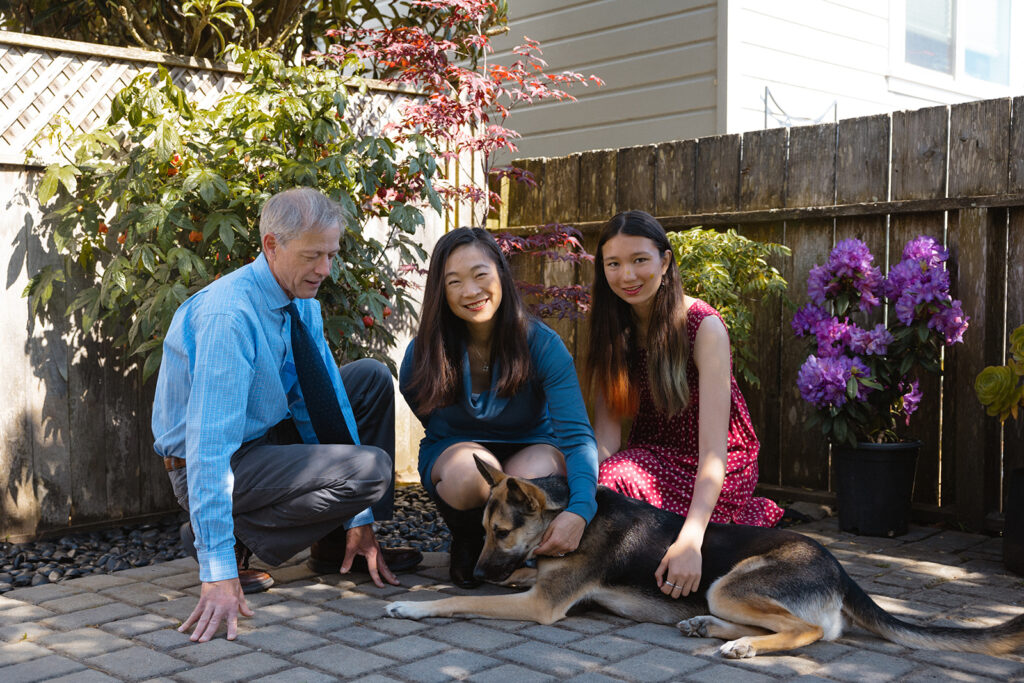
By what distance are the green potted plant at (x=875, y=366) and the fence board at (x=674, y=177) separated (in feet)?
4.21

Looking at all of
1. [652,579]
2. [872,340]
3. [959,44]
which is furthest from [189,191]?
[959,44]

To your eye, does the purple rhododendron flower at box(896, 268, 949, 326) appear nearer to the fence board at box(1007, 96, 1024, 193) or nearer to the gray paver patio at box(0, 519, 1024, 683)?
the fence board at box(1007, 96, 1024, 193)

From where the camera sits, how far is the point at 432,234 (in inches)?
256

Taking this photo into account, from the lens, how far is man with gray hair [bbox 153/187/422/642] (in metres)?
3.29

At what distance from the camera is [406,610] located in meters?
3.60

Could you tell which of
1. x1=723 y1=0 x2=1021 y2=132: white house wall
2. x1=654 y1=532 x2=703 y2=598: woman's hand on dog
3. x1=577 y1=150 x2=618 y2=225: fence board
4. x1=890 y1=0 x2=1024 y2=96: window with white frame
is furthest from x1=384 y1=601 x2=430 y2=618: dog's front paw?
x1=890 y1=0 x2=1024 y2=96: window with white frame

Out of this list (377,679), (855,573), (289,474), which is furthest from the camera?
(855,573)

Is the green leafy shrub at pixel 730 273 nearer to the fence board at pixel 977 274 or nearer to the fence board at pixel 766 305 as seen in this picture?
the fence board at pixel 766 305

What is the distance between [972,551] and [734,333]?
5.38 feet

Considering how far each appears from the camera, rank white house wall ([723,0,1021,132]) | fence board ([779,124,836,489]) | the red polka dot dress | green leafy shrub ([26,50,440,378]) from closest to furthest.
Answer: the red polka dot dress < green leafy shrub ([26,50,440,378]) < fence board ([779,124,836,489]) < white house wall ([723,0,1021,132])

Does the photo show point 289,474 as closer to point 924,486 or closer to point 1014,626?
point 1014,626

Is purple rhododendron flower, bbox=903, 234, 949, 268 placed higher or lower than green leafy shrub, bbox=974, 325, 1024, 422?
higher

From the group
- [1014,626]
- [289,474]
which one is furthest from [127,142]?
[1014,626]

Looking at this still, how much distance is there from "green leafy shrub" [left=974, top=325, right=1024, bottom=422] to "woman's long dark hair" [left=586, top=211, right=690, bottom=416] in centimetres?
139
